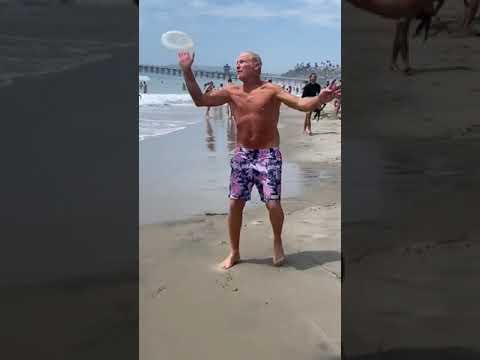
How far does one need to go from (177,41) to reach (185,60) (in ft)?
1.13

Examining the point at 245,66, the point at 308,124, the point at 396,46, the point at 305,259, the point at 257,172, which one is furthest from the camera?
the point at 308,124

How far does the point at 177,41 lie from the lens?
3158 mm

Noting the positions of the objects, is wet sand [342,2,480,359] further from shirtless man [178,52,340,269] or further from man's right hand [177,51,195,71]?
shirtless man [178,52,340,269]

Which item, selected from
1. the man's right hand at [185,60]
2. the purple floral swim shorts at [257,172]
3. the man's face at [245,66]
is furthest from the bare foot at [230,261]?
the man's right hand at [185,60]

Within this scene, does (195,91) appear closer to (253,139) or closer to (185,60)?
(185,60)

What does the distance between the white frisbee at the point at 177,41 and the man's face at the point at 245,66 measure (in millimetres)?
896

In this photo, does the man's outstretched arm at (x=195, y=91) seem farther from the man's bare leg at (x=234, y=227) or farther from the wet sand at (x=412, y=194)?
the wet sand at (x=412, y=194)

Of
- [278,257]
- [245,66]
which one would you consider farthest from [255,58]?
[278,257]

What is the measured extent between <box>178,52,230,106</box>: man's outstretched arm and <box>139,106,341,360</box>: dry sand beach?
3.92 feet

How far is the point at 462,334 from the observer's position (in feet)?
8.17
